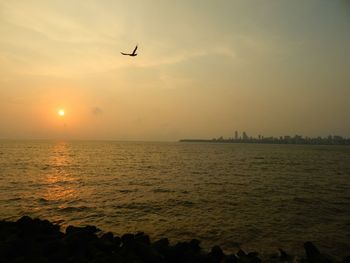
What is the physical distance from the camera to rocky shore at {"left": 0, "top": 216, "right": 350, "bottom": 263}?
1205 centimetres

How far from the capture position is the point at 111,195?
29.5 m

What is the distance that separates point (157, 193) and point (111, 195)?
13.9 ft

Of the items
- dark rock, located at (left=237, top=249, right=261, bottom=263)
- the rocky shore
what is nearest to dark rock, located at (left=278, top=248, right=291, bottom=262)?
the rocky shore

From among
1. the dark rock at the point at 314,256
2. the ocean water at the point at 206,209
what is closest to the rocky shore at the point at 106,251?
the dark rock at the point at 314,256

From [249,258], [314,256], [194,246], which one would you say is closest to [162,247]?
[194,246]

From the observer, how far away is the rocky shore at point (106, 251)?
1205 cm

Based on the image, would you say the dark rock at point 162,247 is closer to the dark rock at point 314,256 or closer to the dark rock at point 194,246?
the dark rock at point 194,246

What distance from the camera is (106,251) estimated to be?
13508 millimetres

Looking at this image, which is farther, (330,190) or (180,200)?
(330,190)

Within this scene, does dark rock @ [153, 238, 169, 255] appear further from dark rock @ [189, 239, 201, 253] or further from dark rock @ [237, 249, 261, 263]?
dark rock @ [237, 249, 261, 263]

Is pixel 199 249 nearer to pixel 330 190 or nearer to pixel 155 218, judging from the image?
pixel 155 218

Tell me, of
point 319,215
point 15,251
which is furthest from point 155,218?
point 319,215

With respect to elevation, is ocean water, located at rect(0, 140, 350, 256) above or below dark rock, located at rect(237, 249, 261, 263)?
below

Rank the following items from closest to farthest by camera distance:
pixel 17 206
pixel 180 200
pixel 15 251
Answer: pixel 15 251 < pixel 17 206 < pixel 180 200
